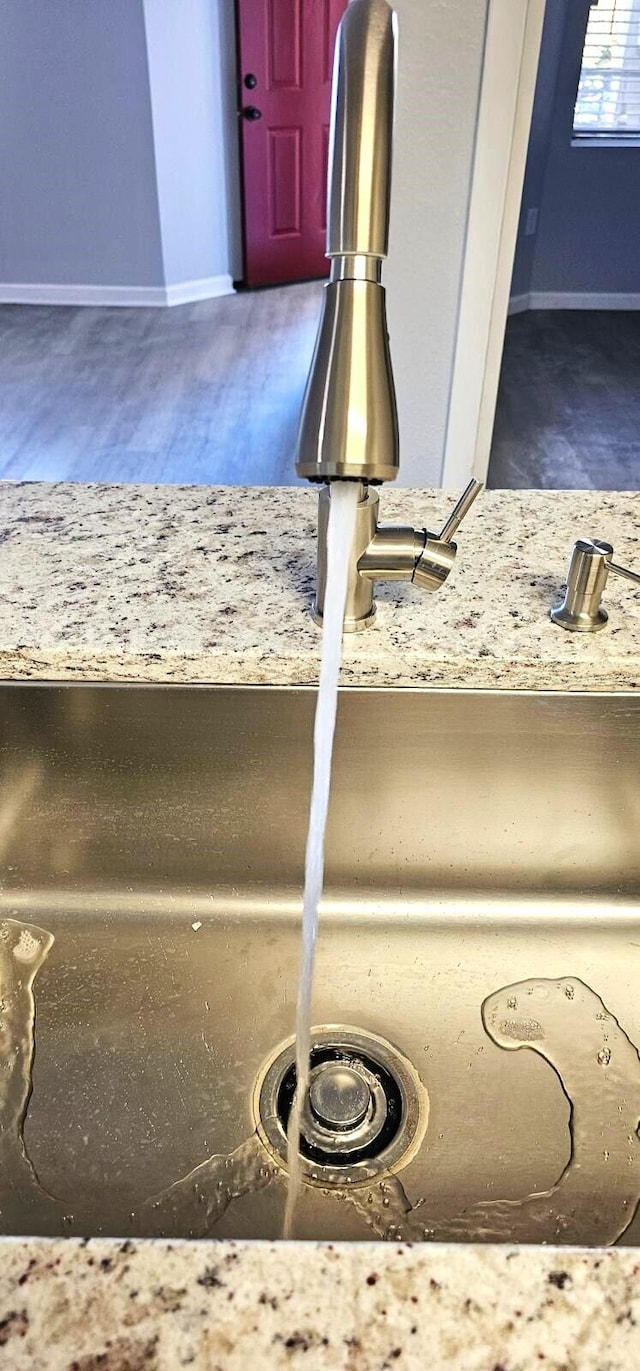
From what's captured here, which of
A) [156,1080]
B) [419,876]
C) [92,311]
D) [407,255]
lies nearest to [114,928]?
[156,1080]

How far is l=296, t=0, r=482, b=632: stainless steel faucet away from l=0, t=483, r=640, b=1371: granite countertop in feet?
0.64

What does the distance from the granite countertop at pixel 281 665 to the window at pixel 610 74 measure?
17.6ft

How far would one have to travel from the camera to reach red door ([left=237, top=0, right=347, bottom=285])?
5.12 metres

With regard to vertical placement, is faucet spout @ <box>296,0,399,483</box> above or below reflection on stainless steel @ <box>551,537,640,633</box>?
above

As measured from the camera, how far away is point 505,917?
0.85 m

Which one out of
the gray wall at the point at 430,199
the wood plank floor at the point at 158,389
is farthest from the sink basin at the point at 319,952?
the wood plank floor at the point at 158,389

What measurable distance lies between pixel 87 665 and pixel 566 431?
3.69m

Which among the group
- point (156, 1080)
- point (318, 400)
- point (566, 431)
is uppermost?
point (318, 400)

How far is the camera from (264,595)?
830 millimetres

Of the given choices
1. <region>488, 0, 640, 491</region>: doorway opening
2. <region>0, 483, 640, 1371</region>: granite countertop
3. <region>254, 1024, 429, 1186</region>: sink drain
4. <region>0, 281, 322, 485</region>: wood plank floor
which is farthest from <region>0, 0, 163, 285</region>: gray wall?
<region>254, 1024, 429, 1186</region>: sink drain

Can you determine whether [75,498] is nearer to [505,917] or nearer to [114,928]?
[114,928]

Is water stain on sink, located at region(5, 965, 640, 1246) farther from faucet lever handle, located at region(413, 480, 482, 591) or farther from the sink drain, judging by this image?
faucet lever handle, located at region(413, 480, 482, 591)

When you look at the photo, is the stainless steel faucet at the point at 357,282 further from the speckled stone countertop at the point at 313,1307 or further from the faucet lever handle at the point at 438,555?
the speckled stone countertop at the point at 313,1307

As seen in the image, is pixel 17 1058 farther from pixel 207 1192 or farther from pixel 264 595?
pixel 264 595
